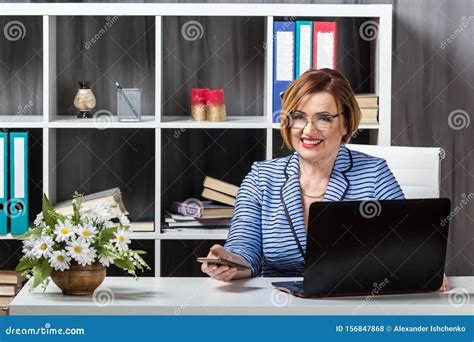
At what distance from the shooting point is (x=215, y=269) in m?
2.30

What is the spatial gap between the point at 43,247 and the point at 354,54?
210 cm

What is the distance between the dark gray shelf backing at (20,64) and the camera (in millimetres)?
3805

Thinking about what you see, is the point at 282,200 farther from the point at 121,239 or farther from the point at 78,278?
the point at 78,278

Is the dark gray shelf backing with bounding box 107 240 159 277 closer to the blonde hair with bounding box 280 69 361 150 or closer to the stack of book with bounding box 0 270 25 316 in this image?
the stack of book with bounding box 0 270 25 316

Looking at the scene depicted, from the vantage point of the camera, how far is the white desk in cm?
207

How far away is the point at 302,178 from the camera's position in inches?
109

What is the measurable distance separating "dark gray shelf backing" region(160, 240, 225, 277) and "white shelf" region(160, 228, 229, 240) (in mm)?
312

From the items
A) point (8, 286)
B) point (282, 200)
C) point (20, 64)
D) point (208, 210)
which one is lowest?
point (8, 286)

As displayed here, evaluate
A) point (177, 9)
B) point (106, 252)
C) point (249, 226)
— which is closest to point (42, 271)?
point (106, 252)

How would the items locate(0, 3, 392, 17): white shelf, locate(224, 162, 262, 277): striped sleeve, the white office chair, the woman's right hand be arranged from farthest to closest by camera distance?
locate(0, 3, 392, 17): white shelf < the white office chair < locate(224, 162, 262, 277): striped sleeve < the woman's right hand

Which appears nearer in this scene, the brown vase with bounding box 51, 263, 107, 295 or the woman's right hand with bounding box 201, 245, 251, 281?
the brown vase with bounding box 51, 263, 107, 295

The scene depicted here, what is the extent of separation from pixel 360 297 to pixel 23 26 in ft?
7.42

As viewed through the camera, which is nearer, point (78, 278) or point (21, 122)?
point (78, 278)

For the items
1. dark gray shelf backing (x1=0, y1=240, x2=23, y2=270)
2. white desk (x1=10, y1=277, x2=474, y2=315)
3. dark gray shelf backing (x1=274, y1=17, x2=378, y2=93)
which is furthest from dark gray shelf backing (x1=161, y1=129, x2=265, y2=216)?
white desk (x1=10, y1=277, x2=474, y2=315)
